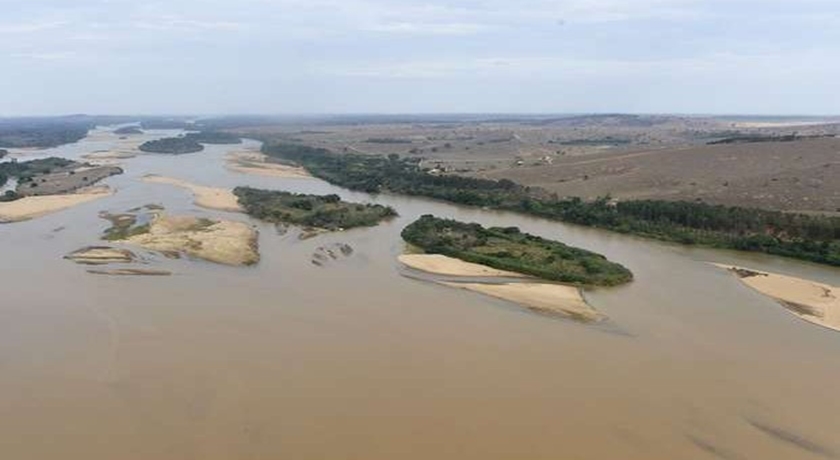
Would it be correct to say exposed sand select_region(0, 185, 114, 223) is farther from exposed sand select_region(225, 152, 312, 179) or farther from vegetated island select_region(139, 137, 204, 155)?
vegetated island select_region(139, 137, 204, 155)

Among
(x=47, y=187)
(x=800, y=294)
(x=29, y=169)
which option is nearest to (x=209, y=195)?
(x=47, y=187)

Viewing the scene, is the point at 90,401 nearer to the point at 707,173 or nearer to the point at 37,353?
the point at 37,353

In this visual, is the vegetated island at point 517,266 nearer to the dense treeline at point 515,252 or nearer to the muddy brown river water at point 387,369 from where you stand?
the dense treeline at point 515,252

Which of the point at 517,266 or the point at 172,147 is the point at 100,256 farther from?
the point at 172,147

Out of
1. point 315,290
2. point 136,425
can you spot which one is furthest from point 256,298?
point 136,425

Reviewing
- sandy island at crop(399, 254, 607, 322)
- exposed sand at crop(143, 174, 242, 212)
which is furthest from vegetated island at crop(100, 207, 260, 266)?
sandy island at crop(399, 254, 607, 322)

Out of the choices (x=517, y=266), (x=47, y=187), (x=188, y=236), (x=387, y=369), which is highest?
(x=517, y=266)

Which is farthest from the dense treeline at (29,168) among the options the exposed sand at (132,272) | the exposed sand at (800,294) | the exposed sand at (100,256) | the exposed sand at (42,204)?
the exposed sand at (800,294)
